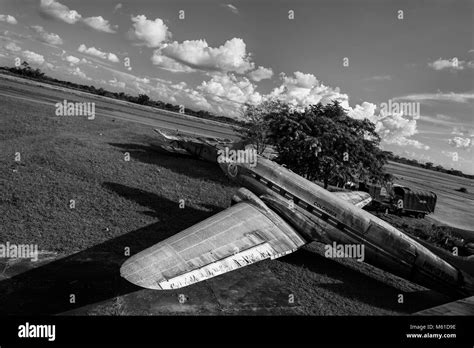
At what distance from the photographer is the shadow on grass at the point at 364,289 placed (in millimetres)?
11102

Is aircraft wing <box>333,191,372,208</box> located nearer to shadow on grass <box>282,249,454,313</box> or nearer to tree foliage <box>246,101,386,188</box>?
tree foliage <box>246,101,386,188</box>

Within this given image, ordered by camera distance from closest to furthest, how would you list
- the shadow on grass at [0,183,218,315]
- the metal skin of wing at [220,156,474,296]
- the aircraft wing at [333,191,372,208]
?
the shadow on grass at [0,183,218,315], the metal skin of wing at [220,156,474,296], the aircraft wing at [333,191,372,208]

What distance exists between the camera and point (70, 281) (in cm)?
968

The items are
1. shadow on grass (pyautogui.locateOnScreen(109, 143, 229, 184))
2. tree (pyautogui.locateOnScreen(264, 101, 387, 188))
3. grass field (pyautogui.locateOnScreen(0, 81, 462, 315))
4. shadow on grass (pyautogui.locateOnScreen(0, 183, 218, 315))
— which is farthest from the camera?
shadow on grass (pyautogui.locateOnScreen(109, 143, 229, 184))

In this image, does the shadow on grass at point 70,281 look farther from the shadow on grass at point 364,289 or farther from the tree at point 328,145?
the tree at point 328,145

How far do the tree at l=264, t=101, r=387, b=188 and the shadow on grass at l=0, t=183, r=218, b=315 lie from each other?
462 inches

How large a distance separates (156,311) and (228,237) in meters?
3.54

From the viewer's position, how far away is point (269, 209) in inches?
555

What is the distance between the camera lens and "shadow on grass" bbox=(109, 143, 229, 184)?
85.0 feet

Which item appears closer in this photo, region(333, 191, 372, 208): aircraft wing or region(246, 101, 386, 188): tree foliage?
region(333, 191, 372, 208): aircraft wing

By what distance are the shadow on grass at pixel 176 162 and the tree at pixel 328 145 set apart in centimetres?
675

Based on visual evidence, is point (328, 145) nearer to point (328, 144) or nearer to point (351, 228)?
point (328, 144)

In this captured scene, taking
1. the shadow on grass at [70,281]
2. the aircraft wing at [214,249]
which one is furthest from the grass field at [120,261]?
the aircraft wing at [214,249]

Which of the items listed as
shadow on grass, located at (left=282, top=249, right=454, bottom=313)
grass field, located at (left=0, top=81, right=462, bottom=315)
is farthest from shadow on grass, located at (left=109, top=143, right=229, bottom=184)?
shadow on grass, located at (left=282, top=249, right=454, bottom=313)
